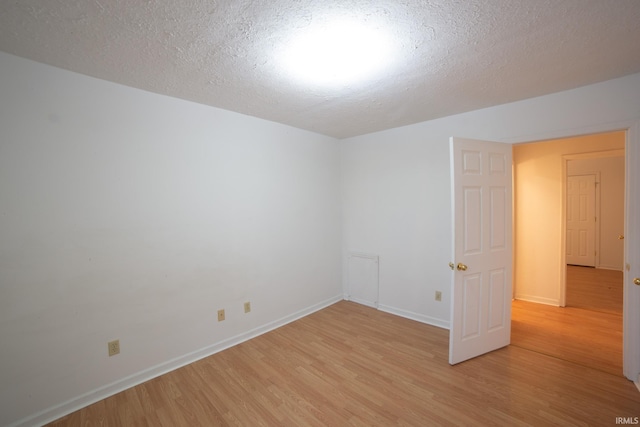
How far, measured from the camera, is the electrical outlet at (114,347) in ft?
6.60

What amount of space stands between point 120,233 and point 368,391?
92.4 inches

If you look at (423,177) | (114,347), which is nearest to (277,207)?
(423,177)

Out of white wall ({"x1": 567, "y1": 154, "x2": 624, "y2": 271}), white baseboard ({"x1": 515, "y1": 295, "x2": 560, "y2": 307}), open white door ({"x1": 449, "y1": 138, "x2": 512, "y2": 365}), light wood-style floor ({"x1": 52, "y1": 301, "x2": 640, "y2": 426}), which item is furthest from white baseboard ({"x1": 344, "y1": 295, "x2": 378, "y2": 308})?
white wall ({"x1": 567, "y1": 154, "x2": 624, "y2": 271})

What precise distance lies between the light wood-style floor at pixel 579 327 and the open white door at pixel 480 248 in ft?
1.43

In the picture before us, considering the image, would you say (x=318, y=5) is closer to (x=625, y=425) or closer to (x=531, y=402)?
(x=531, y=402)

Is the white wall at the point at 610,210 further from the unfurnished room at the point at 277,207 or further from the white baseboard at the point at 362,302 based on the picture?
the white baseboard at the point at 362,302

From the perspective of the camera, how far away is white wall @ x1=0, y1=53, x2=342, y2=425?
169 centimetres

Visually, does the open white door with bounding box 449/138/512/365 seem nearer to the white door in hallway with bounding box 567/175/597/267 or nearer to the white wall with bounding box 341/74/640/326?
the white wall with bounding box 341/74/640/326

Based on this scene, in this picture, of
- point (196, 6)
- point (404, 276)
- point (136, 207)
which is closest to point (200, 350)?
point (136, 207)

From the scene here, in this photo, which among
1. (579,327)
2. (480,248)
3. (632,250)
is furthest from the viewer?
(579,327)

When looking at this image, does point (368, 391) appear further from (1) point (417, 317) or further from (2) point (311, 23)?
(2) point (311, 23)

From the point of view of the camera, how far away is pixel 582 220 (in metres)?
5.55

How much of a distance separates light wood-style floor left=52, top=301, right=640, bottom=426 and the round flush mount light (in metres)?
2.43

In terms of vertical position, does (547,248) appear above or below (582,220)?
below
